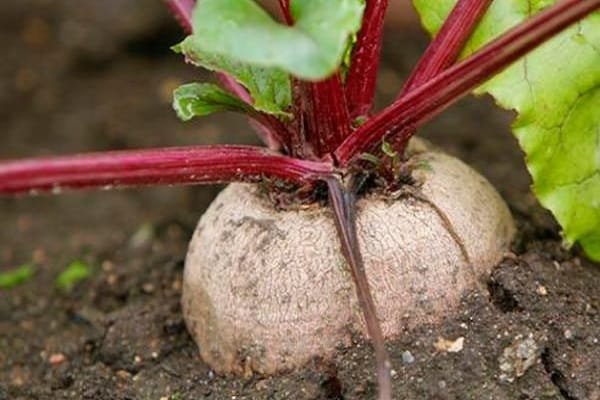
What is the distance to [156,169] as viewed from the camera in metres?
1.59

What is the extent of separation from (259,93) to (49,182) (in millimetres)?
438

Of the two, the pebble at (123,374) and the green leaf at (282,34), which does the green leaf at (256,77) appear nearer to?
the green leaf at (282,34)

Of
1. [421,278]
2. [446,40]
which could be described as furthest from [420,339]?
[446,40]

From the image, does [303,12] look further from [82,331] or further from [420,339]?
[82,331]

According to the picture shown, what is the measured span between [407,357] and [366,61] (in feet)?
1.68

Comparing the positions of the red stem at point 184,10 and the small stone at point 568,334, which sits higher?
the red stem at point 184,10

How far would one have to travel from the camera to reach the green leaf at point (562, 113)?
183 cm

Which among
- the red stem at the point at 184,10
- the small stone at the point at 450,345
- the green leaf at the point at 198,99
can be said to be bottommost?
the small stone at the point at 450,345

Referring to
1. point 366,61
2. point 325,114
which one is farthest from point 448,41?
point 325,114

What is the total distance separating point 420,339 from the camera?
1744 mm

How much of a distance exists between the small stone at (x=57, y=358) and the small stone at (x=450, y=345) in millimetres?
758

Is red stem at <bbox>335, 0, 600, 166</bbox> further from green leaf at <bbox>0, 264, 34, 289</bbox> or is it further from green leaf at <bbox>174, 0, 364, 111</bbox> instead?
green leaf at <bbox>0, 264, 34, 289</bbox>

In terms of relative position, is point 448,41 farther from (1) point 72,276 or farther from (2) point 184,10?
(1) point 72,276

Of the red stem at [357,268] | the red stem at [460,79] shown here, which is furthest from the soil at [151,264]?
the red stem at [460,79]
